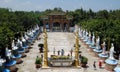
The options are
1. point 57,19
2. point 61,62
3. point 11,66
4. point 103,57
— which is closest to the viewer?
point 11,66

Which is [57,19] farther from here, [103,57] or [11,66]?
[11,66]

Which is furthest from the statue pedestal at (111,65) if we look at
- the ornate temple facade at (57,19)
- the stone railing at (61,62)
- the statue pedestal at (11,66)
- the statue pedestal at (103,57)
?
the ornate temple facade at (57,19)

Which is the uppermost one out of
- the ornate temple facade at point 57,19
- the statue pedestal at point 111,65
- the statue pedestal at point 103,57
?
A: the ornate temple facade at point 57,19

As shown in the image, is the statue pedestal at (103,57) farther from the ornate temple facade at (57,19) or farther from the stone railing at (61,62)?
the ornate temple facade at (57,19)

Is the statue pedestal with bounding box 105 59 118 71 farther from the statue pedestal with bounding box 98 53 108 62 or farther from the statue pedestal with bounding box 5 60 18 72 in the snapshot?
the statue pedestal with bounding box 5 60 18 72

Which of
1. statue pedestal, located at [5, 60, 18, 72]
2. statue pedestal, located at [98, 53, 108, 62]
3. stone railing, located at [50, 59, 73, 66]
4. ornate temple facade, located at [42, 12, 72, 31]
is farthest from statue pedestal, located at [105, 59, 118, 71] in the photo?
ornate temple facade, located at [42, 12, 72, 31]

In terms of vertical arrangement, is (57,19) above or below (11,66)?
above

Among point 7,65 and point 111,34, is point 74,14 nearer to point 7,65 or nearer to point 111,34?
point 111,34

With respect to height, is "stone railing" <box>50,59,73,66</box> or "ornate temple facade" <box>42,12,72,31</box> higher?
"ornate temple facade" <box>42,12,72,31</box>

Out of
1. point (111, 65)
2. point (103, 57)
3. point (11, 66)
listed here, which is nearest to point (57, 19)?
point (103, 57)

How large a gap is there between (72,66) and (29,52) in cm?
1284

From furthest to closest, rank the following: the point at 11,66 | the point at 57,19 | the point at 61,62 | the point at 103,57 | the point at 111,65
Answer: the point at 57,19
the point at 103,57
the point at 61,62
the point at 111,65
the point at 11,66

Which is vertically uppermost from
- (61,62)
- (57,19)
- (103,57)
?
(57,19)

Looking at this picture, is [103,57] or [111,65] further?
[103,57]
